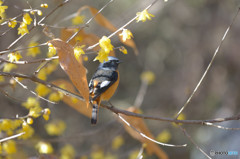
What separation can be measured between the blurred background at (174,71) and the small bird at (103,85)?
1.97 m

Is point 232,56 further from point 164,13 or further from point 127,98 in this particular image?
point 127,98

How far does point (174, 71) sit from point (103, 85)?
512 centimetres

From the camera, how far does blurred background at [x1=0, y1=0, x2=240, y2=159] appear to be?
267 inches

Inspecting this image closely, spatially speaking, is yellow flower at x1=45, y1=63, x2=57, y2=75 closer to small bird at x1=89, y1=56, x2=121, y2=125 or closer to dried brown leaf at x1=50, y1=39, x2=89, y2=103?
small bird at x1=89, y1=56, x2=121, y2=125

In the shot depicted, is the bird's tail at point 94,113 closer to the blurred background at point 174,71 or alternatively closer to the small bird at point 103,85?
the small bird at point 103,85

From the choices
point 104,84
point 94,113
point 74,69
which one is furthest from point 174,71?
point 74,69

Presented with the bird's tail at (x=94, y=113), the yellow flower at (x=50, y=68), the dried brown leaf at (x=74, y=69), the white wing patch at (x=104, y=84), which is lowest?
the bird's tail at (x=94, y=113)

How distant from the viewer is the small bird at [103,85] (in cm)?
339

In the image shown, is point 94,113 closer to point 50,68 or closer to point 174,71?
point 50,68

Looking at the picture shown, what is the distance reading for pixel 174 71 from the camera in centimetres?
851

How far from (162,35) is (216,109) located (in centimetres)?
251

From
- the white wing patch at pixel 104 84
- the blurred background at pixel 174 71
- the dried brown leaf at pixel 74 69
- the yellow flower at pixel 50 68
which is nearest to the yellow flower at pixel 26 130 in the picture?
the dried brown leaf at pixel 74 69

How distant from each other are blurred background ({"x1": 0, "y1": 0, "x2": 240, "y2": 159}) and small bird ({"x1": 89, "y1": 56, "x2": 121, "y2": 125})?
6.47 feet

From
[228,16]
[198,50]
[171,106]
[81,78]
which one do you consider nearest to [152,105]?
[171,106]
